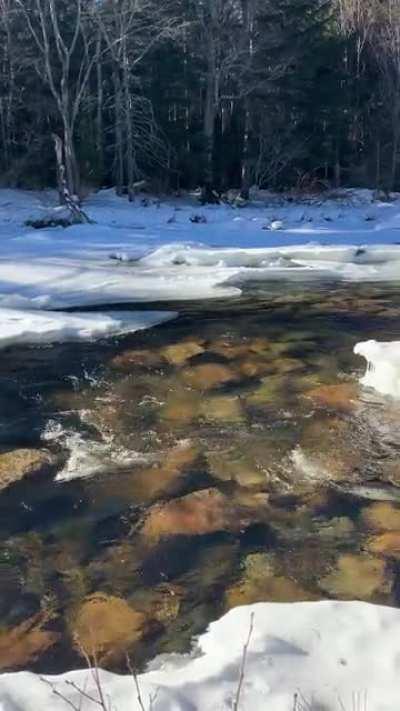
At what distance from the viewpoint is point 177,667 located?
3066 millimetres

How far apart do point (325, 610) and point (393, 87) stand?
82.5ft

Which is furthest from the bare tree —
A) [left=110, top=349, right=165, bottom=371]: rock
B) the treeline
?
[left=110, top=349, right=165, bottom=371]: rock

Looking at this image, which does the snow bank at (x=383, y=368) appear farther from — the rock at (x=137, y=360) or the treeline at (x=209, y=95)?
the treeline at (x=209, y=95)

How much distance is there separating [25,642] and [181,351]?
16.0 feet

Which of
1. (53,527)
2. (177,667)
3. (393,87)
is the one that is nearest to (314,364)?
(53,527)

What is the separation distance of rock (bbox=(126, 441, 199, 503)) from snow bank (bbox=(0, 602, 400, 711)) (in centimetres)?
140

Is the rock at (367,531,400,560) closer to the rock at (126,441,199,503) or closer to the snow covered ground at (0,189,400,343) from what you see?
the rock at (126,441,199,503)

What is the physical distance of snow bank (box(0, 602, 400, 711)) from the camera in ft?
9.09

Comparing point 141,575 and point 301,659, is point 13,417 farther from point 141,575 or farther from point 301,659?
Result: point 301,659

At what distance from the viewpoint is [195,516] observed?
4.41 m

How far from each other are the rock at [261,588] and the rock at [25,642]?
0.80 meters

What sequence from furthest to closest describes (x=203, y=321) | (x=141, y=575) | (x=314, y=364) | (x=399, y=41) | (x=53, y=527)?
(x=399, y=41) → (x=203, y=321) → (x=314, y=364) → (x=53, y=527) → (x=141, y=575)

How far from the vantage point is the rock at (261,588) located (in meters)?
3.56

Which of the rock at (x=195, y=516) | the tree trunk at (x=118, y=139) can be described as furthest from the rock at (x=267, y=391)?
the tree trunk at (x=118, y=139)
